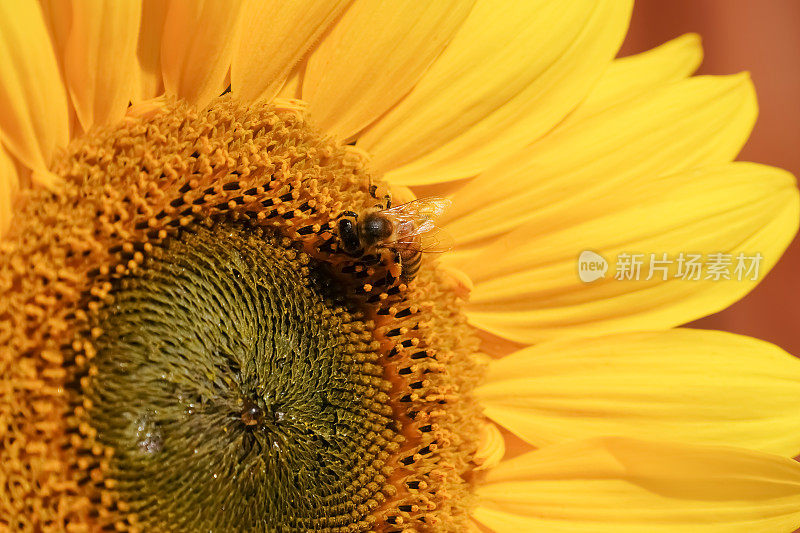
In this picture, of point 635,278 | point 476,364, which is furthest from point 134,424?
point 635,278

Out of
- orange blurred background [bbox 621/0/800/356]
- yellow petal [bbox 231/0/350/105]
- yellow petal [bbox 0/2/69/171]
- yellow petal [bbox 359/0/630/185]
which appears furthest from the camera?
orange blurred background [bbox 621/0/800/356]

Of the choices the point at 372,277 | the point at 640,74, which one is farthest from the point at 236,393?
the point at 640,74

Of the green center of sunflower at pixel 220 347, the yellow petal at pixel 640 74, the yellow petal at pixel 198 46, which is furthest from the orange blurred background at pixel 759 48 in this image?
the yellow petal at pixel 198 46

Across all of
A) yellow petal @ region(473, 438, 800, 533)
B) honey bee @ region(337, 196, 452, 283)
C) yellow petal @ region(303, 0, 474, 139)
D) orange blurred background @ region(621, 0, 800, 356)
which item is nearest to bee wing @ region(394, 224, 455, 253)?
honey bee @ region(337, 196, 452, 283)

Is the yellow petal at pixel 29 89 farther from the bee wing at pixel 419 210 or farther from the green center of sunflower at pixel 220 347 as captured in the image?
the bee wing at pixel 419 210

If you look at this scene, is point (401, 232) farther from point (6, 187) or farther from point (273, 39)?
point (6, 187)

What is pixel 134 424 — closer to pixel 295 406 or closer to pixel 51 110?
pixel 295 406

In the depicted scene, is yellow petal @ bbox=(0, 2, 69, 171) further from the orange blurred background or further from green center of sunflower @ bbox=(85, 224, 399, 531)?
the orange blurred background
